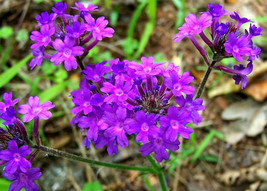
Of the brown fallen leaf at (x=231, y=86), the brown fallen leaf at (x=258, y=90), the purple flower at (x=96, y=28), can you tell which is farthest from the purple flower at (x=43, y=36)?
the brown fallen leaf at (x=258, y=90)

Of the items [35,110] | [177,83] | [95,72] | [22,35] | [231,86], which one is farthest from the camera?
[22,35]

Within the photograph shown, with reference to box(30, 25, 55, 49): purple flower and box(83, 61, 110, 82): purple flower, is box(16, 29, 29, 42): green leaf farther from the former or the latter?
box(83, 61, 110, 82): purple flower

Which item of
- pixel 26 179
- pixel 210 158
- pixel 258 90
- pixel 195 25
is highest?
pixel 195 25

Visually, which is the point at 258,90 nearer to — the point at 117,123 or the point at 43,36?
the point at 117,123

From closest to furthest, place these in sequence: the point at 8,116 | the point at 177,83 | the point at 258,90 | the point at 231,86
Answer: the point at 8,116
the point at 177,83
the point at 258,90
the point at 231,86

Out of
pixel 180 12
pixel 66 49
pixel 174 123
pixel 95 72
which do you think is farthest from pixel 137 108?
pixel 180 12

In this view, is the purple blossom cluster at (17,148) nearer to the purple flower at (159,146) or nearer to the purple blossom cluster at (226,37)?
the purple flower at (159,146)

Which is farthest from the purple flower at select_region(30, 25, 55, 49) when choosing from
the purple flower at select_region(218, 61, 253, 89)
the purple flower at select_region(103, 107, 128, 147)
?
the purple flower at select_region(218, 61, 253, 89)
